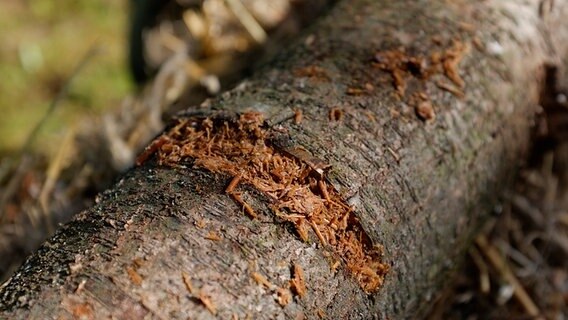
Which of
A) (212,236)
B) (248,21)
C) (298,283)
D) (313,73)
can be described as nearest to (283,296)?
(298,283)

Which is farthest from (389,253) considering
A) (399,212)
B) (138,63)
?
(138,63)

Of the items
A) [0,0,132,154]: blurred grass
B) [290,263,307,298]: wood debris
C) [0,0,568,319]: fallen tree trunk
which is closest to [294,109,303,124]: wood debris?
[0,0,568,319]: fallen tree trunk

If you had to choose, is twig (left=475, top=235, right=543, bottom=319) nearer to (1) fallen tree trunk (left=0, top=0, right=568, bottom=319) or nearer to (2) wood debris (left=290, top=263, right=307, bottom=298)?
(1) fallen tree trunk (left=0, top=0, right=568, bottom=319)

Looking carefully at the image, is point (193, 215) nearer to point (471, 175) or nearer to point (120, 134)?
point (471, 175)

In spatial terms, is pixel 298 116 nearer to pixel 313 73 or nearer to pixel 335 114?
A: pixel 335 114

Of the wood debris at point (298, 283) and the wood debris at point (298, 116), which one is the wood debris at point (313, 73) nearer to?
the wood debris at point (298, 116)
